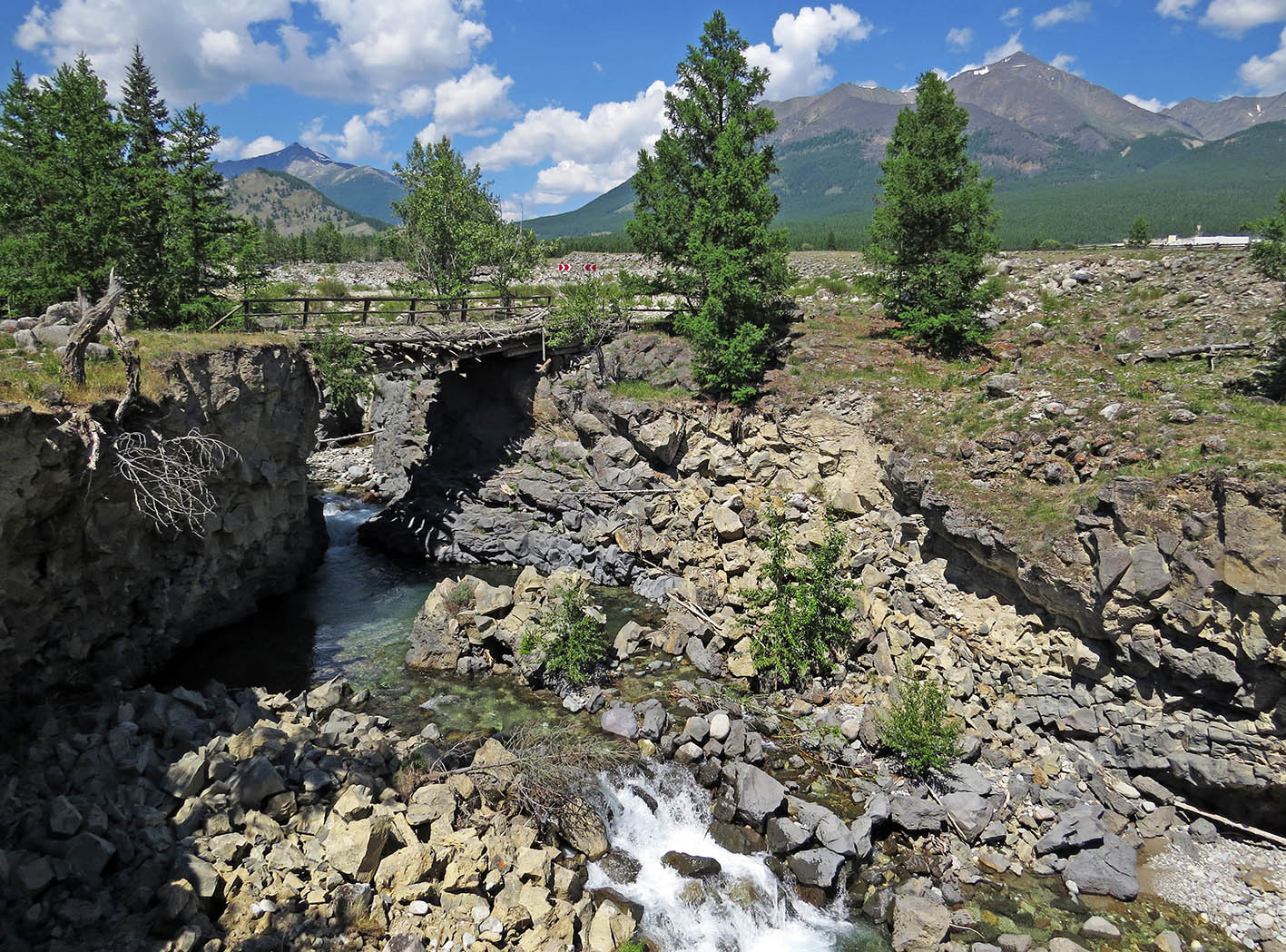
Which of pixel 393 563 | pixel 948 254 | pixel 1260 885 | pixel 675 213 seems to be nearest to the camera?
pixel 1260 885

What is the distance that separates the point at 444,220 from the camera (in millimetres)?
35312

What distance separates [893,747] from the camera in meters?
13.5

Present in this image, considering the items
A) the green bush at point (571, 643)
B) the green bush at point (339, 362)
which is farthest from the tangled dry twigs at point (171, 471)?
the green bush at point (571, 643)

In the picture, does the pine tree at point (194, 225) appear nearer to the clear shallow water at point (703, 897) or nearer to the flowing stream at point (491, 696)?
the flowing stream at point (491, 696)

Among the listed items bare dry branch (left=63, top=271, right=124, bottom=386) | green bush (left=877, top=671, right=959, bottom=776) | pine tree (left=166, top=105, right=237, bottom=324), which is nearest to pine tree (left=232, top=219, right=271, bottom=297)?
pine tree (left=166, top=105, right=237, bottom=324)

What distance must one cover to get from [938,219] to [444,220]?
83.0ft

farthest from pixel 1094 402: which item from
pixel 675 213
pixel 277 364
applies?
pixel 277 364

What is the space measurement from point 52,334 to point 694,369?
1925 centimetres

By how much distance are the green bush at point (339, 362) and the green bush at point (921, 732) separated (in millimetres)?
20481

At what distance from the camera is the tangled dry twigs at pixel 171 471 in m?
13.2

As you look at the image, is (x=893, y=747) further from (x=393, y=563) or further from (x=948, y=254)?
(x=393, y=563)

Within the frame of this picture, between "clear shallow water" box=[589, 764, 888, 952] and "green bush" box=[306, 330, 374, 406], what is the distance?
17393 mm

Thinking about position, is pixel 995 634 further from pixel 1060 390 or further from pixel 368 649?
pixel 368 649

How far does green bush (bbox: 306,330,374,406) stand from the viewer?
2277 cm
